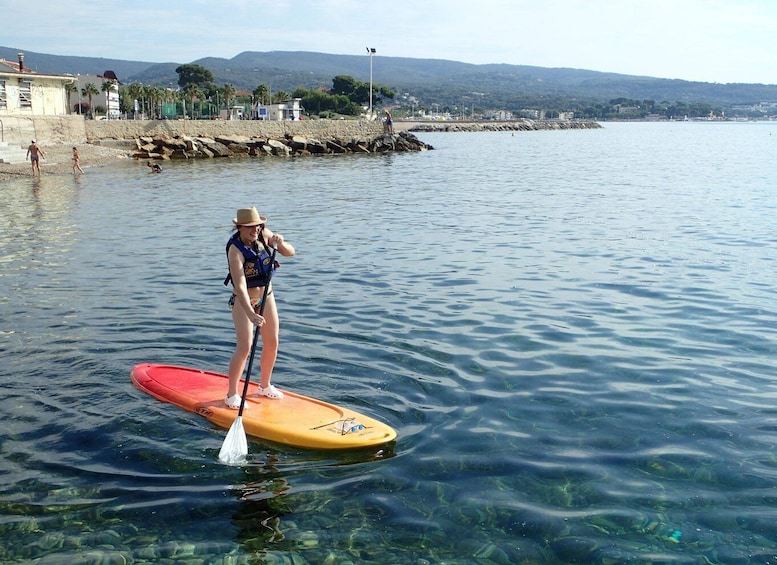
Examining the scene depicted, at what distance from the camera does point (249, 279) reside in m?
7.38

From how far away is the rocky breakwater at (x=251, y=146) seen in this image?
5497cm

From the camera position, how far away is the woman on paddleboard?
715 cm

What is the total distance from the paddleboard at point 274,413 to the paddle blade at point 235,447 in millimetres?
276

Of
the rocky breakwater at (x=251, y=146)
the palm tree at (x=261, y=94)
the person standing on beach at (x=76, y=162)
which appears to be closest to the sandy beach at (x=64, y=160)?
the person standing on beach at (x=76, y=162)

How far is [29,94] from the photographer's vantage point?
168 feet

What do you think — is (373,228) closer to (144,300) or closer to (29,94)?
(144,300)

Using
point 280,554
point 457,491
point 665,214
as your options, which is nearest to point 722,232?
→ point 665,214

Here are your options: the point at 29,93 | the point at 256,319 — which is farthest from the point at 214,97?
the point at 256,319

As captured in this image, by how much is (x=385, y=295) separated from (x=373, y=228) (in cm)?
830

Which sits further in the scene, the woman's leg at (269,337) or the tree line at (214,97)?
the tree line at (214,97)

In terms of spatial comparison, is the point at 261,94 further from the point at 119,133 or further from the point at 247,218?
the point at 247,218

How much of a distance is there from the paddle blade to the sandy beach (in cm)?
3062

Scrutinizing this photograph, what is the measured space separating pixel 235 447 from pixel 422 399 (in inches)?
87.2

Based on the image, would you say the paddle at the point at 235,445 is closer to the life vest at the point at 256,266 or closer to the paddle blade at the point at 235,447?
the paddle blade at the point at 235,447
